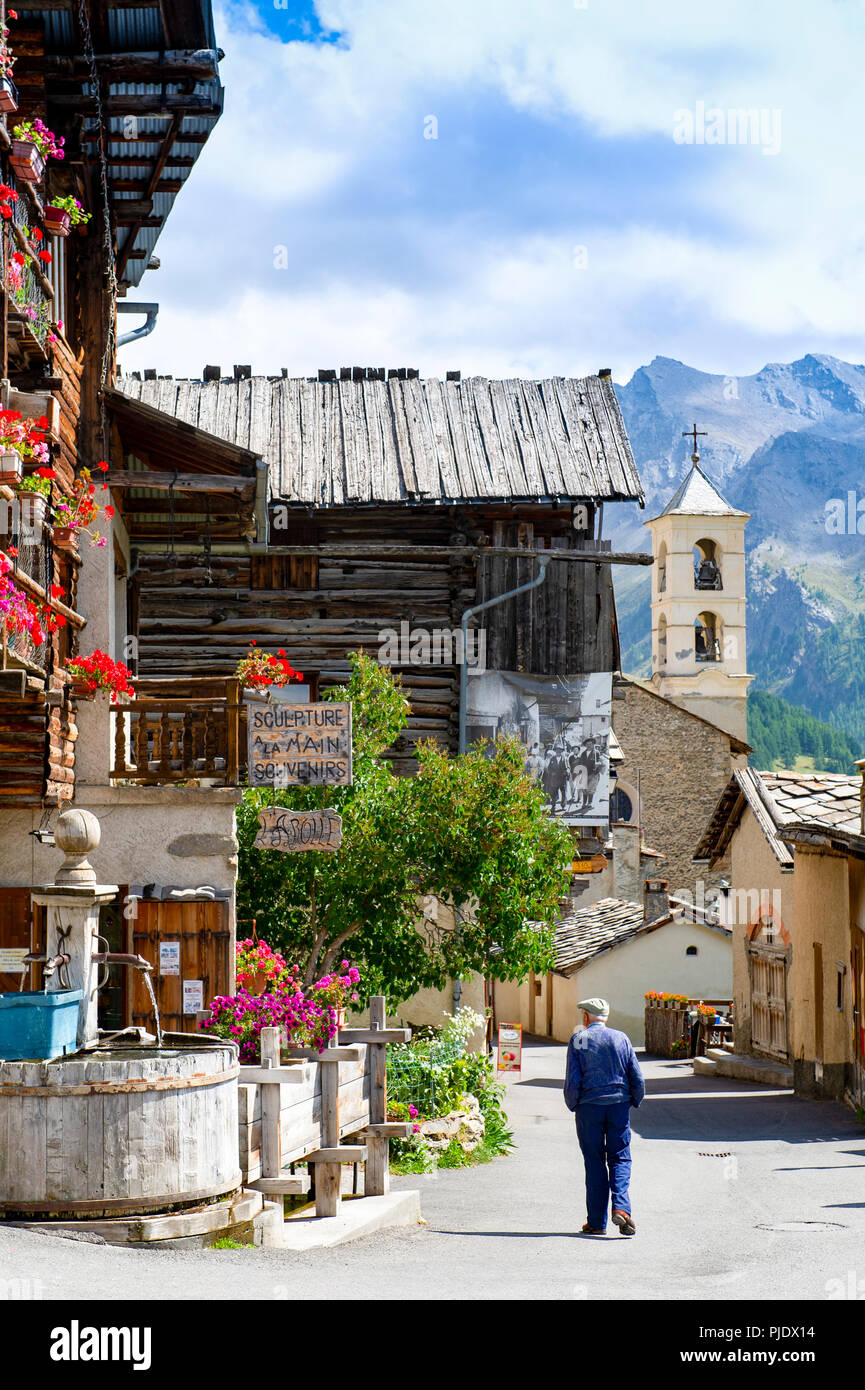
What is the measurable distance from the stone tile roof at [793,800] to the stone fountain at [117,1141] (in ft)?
40.2

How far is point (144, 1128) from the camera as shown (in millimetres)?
8055

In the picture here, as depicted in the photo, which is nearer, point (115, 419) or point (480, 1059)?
point (115, 419)

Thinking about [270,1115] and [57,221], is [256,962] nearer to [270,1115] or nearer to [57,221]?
[270,1115]

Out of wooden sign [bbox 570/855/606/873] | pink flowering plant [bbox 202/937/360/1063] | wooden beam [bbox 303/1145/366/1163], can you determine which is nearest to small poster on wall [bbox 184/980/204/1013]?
pink flowering plant [bbox 202/937/360/1063]

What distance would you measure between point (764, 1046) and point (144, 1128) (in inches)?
759

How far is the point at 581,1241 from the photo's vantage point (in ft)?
33.0

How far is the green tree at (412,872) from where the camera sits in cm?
1575

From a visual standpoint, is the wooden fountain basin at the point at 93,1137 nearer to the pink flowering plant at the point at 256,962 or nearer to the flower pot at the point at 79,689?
the pink flowering plant at the point at 256,962

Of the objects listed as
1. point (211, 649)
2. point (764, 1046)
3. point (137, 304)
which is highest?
point (137, 304)
